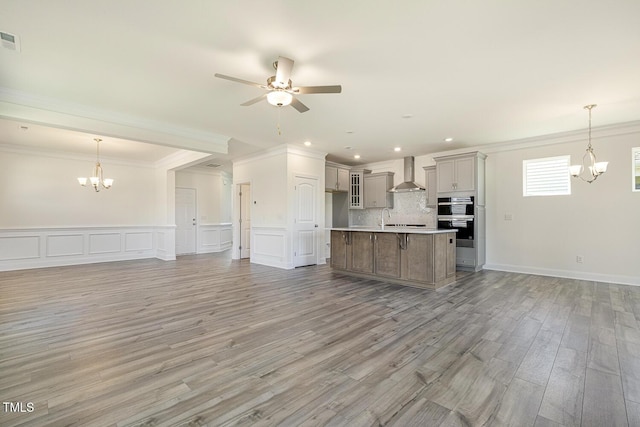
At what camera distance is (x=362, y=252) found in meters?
5.50

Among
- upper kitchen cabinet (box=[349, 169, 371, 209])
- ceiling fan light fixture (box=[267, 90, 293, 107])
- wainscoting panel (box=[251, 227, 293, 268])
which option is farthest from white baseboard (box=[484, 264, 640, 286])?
ceiling fan light fixture (box=[267, 90, 293, 107])

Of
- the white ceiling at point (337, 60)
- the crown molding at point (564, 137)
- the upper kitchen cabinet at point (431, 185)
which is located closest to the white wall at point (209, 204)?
the white ceiling at point (337, 60)

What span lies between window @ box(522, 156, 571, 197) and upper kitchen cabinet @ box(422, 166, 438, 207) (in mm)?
1760

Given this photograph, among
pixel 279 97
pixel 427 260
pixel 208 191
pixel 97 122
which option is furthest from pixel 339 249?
pixel 208 191

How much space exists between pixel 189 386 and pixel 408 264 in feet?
12.2

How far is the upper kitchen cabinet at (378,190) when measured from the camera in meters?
7.86

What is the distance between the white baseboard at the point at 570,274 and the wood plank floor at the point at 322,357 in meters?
0.58

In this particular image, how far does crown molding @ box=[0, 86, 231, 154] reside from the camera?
3.83 metres

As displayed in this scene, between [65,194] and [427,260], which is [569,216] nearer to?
[427,260]

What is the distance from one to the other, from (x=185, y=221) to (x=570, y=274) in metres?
9.96

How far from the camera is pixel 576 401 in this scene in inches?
71.4

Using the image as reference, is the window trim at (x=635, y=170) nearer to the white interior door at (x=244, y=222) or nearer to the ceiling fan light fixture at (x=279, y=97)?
the ceiling fan light fixture at (x=279, y=97)

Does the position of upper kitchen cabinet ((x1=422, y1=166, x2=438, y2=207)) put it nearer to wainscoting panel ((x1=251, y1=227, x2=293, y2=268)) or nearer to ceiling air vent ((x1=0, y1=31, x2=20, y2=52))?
wainscoting panel ((x1=251, y1=227, x2=293, y2=268))

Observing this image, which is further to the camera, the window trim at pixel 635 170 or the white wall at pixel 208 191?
the white wall at pixel 208 191
